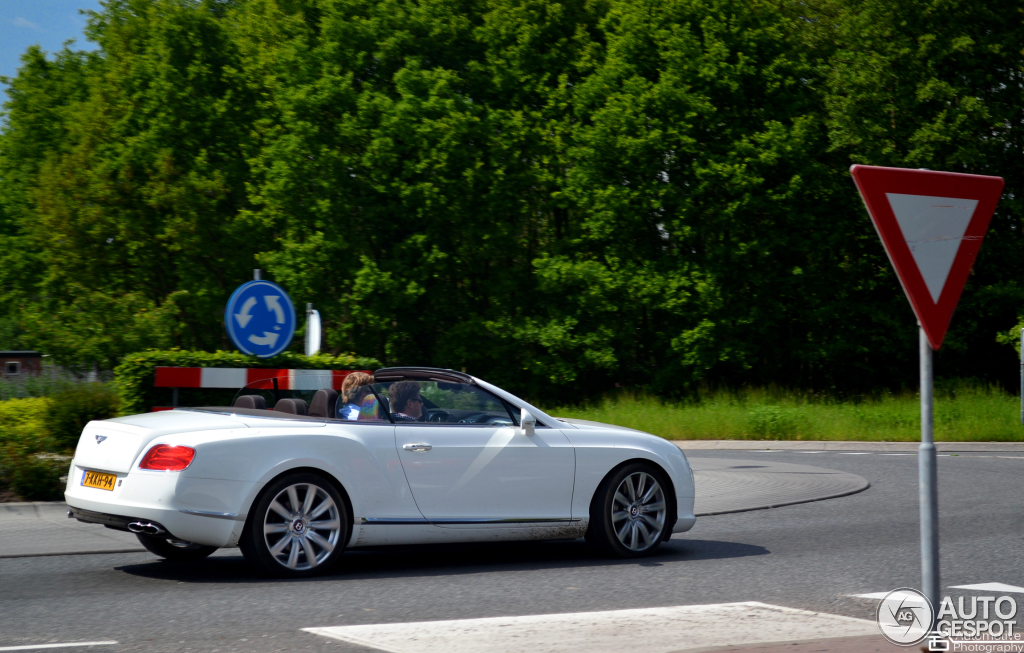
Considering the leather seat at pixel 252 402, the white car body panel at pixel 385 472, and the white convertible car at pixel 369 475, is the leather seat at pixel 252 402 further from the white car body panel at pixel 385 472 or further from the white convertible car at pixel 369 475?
the white car body panel at pixel 385 472

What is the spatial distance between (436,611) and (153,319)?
32.7 m


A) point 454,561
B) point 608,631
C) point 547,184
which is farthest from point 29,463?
point 547,184

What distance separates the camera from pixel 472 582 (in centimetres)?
771

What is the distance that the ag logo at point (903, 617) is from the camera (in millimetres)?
5754

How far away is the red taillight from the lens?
7316 millimetres

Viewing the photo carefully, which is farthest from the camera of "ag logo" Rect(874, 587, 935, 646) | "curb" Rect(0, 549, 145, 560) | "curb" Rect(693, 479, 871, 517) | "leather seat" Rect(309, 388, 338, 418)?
"curb" Rect(693, 479, 871, 517)

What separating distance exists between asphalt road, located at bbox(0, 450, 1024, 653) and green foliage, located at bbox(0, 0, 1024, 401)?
86.3ft

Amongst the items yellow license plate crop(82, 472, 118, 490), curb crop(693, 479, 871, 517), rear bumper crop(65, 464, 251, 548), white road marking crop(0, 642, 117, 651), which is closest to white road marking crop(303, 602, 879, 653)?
white road marking crop(0, 642, 117, 651)

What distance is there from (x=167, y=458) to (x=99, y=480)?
2.20 ft

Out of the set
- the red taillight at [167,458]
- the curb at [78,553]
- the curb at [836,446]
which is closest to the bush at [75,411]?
the curb at [78,553]

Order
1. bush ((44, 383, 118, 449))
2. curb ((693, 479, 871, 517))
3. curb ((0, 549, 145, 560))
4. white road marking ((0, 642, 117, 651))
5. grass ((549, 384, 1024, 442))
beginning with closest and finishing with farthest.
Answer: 1. white road marking ((0, 642, 117, 651))
2. curb ((0, 549, 145, 560))
3. curb ((693, 479, 871, 517))
4. bush ((44, 383, 118, 449))
5. grass ((549, 384, 1024, 442))

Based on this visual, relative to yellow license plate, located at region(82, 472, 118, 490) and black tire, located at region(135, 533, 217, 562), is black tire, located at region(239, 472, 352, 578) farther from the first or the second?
black tire, located at region(135, 533, 217, 562)

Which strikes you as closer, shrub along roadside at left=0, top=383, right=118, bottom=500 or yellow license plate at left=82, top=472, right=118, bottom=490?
yellow license plate at left=82, top=472, right=118, bottom=490

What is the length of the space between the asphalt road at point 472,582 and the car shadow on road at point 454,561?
0.02m
